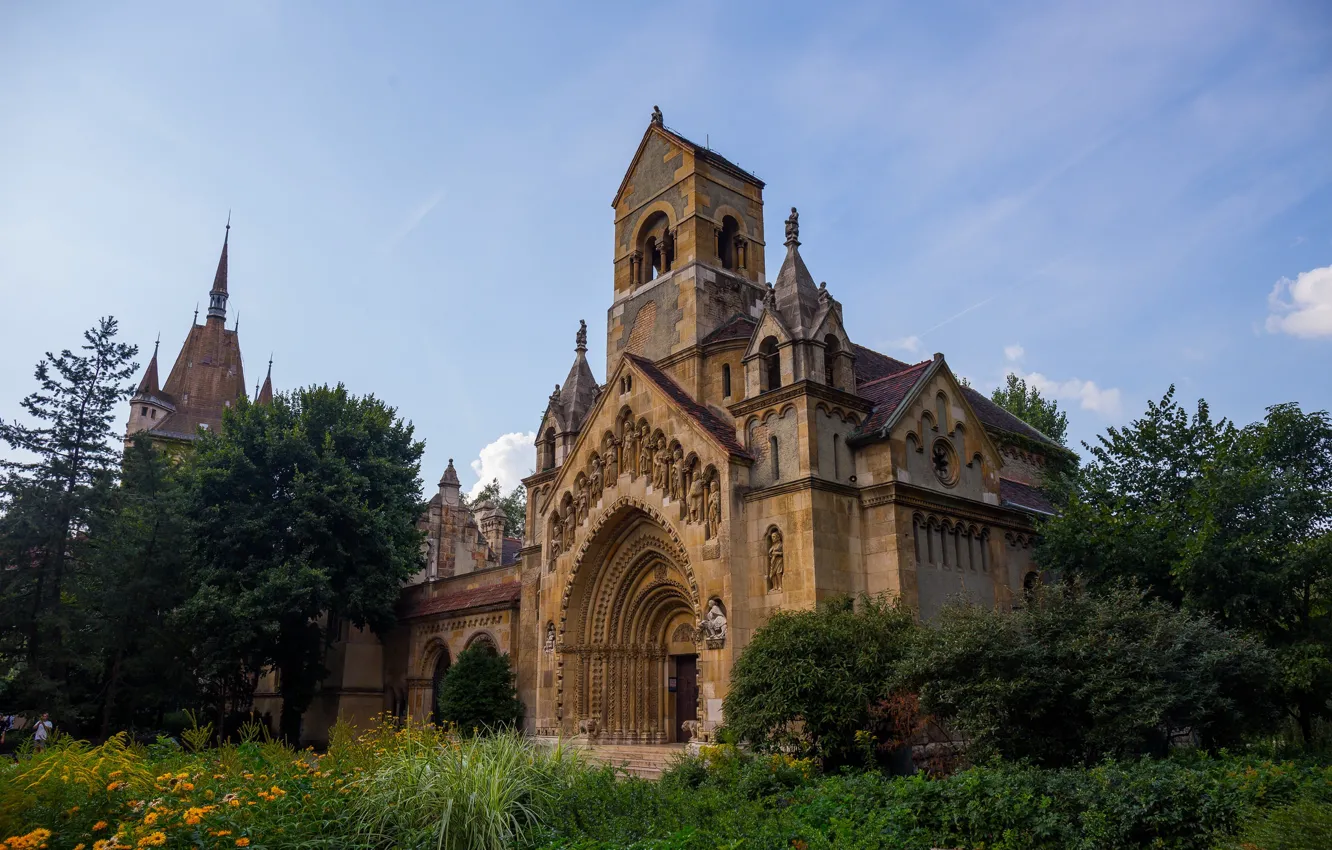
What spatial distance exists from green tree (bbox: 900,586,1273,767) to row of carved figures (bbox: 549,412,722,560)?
668cm

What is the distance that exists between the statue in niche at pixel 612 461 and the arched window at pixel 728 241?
21.4 ft

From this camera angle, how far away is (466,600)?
30.5 meters

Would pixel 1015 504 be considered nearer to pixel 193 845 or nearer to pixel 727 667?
pixel 727 667

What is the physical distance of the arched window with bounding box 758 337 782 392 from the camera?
71.0ft

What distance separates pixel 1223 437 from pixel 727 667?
12.0 meters

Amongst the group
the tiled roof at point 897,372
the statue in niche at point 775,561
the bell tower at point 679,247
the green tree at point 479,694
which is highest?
the bell tower at point 679,247

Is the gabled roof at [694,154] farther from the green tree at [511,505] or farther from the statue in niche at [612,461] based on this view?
the green tree at [511,505]

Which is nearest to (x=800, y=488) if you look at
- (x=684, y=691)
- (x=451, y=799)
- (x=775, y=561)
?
(x=775, y=561)

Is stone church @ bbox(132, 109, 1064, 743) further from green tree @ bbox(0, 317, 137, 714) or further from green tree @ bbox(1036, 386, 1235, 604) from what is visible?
green tree @ bbox(0, 317, 137, 714)

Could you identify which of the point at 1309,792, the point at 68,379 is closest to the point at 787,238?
the point at 1309,792

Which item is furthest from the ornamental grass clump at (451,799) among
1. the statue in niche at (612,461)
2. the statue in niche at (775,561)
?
the statue in niche at (612,461)

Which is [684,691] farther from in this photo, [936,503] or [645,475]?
[936,503]

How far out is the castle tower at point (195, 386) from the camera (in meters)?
65.0

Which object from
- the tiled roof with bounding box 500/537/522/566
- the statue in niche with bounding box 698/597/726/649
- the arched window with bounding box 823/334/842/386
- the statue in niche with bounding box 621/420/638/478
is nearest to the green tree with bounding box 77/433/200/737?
the statue in niche with bounding box 621/420/638/478
